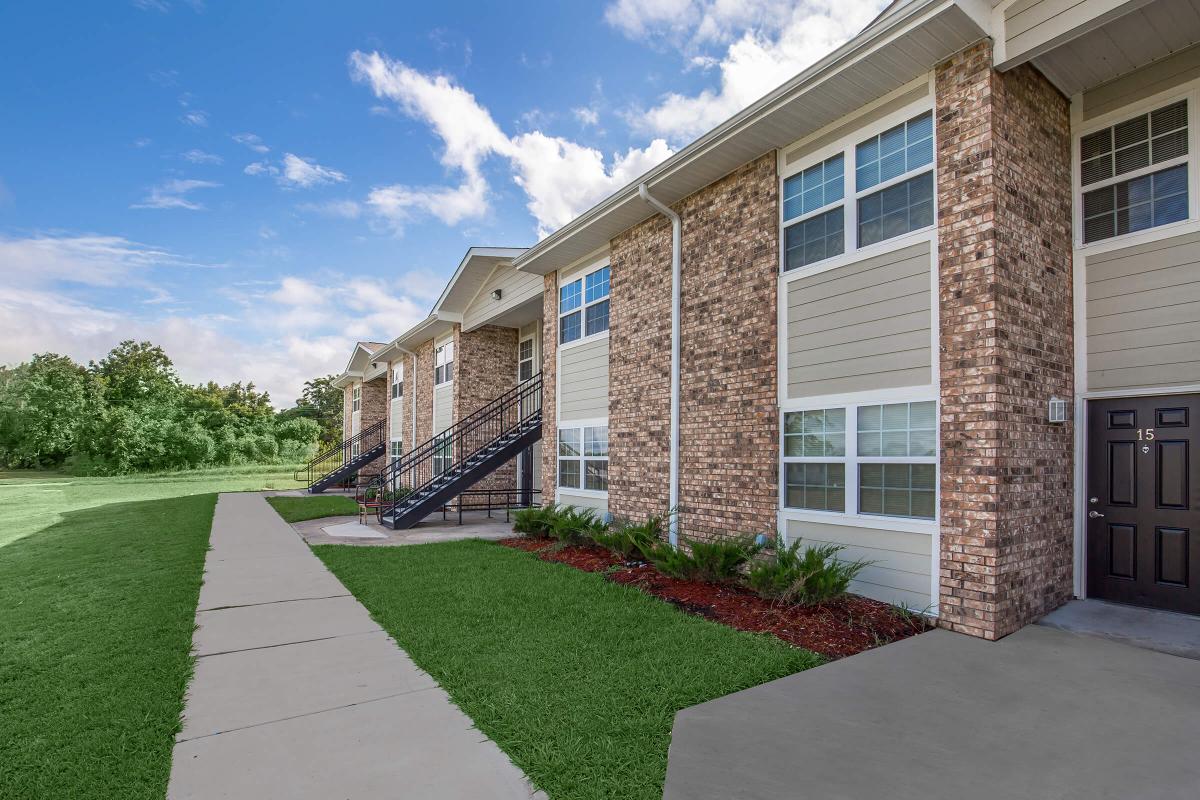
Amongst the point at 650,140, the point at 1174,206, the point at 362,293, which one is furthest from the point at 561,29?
the point at 362,293

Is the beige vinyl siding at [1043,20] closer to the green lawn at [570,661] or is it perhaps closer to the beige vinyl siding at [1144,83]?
the beige vinyl siding at [1144,83]

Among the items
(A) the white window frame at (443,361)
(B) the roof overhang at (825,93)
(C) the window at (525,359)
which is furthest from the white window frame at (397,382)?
(B) the roof overhang at (825,93)

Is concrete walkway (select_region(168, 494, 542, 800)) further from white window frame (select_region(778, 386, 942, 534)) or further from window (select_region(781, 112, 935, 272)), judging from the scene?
window (select_region(781, 112, 935, 272))

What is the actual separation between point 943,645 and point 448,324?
14875mm

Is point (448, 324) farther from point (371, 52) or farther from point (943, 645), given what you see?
point (943, 645)

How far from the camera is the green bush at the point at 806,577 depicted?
216 inches

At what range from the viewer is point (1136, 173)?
539 centimetres

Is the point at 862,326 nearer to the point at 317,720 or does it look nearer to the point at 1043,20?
the point at 1043,20

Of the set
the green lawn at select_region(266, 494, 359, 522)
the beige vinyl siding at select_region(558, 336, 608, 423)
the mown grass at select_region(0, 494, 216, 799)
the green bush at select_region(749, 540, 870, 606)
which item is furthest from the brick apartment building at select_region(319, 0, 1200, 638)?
the green lawn at select_region(266, 494, 359, 522)

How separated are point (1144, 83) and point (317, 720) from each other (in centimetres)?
840

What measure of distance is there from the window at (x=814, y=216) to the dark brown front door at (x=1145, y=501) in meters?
2.94

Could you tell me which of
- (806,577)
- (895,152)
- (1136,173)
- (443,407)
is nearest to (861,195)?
(895,152)

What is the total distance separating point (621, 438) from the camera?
9.55m

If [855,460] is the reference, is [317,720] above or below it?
below
